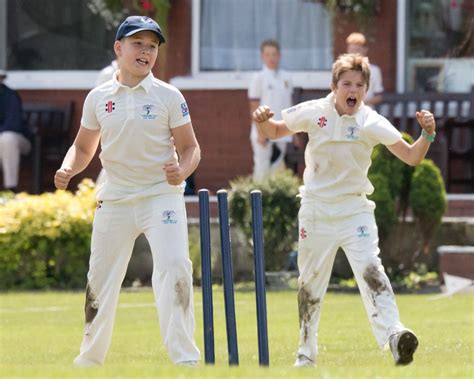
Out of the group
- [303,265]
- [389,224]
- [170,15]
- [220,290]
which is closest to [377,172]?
[389,224]

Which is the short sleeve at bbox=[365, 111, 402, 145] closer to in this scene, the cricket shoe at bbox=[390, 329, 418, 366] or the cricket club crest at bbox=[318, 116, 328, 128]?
the cricket club crest at bbox=[318, 116, 328, 128]

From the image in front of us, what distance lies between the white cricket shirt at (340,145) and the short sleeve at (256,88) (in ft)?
26.7

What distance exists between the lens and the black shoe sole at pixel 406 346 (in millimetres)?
8984

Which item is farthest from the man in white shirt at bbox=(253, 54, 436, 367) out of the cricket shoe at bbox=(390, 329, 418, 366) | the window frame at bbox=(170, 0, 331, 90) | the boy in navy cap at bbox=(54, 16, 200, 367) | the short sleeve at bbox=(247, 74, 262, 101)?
the window frame at bbox=(170, 0, 331, 90)

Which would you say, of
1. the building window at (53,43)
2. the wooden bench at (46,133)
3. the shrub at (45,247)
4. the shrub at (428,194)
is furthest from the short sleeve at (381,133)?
the building window at (53,43)

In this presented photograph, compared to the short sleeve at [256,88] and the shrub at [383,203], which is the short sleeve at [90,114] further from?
the short sleeve at [256,88]

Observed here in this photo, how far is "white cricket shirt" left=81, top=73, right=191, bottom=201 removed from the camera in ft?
29.2

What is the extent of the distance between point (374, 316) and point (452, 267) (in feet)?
19.9

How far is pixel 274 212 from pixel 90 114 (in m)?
6.75

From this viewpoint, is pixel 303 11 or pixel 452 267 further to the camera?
pixel 303 11

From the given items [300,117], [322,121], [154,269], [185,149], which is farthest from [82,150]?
[322,121]

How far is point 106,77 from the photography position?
17125mm

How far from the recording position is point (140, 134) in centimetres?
891

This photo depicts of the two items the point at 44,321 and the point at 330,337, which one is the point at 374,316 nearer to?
the point at 330,337
